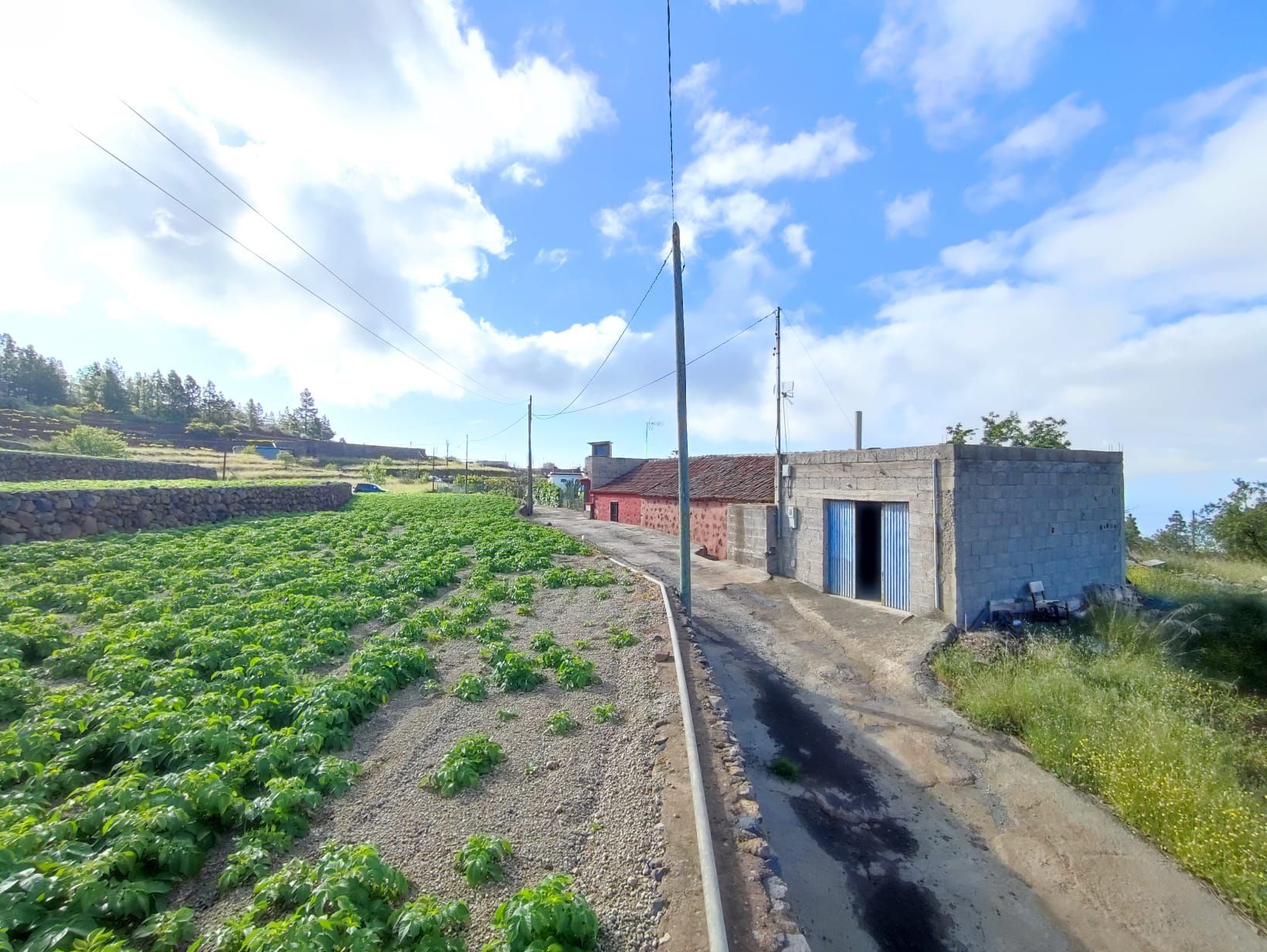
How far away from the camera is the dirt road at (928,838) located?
4.57 m

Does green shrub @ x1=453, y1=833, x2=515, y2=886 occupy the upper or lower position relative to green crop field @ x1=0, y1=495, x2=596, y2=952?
lower

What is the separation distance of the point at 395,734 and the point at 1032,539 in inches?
525

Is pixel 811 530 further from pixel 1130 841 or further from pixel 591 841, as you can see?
pixel 591 841

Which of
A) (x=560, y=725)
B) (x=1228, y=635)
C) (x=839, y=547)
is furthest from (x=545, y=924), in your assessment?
(x=1228, y=635)

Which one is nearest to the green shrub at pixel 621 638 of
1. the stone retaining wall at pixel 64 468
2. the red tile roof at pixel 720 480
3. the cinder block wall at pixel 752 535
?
the cinder block wall at pixel 752 535

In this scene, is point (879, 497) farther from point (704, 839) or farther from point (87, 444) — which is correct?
point (87, 444)

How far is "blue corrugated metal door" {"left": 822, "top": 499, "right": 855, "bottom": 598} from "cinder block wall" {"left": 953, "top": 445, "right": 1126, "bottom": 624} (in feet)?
9.30

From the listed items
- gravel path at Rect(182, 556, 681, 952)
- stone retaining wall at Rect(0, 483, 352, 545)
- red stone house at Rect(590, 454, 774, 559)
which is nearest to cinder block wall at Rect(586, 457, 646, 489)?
red stone house at Rect(590, 454, 774, 559)

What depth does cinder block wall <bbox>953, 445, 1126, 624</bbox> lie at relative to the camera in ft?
36.1

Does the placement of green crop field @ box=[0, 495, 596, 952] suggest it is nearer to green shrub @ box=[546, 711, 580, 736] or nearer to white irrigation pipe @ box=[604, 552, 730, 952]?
white irrigation pipe @ box=[604, 552, 730, 952]

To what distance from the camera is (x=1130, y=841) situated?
5.67m

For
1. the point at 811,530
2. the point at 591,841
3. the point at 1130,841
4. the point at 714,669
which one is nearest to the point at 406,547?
the point at 714,669

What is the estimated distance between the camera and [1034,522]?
12016mm

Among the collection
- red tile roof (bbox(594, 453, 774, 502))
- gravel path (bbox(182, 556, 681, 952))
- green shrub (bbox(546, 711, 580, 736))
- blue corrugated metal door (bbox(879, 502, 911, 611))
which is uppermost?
red tile roof (bbox(594, 453, 774, 502))
